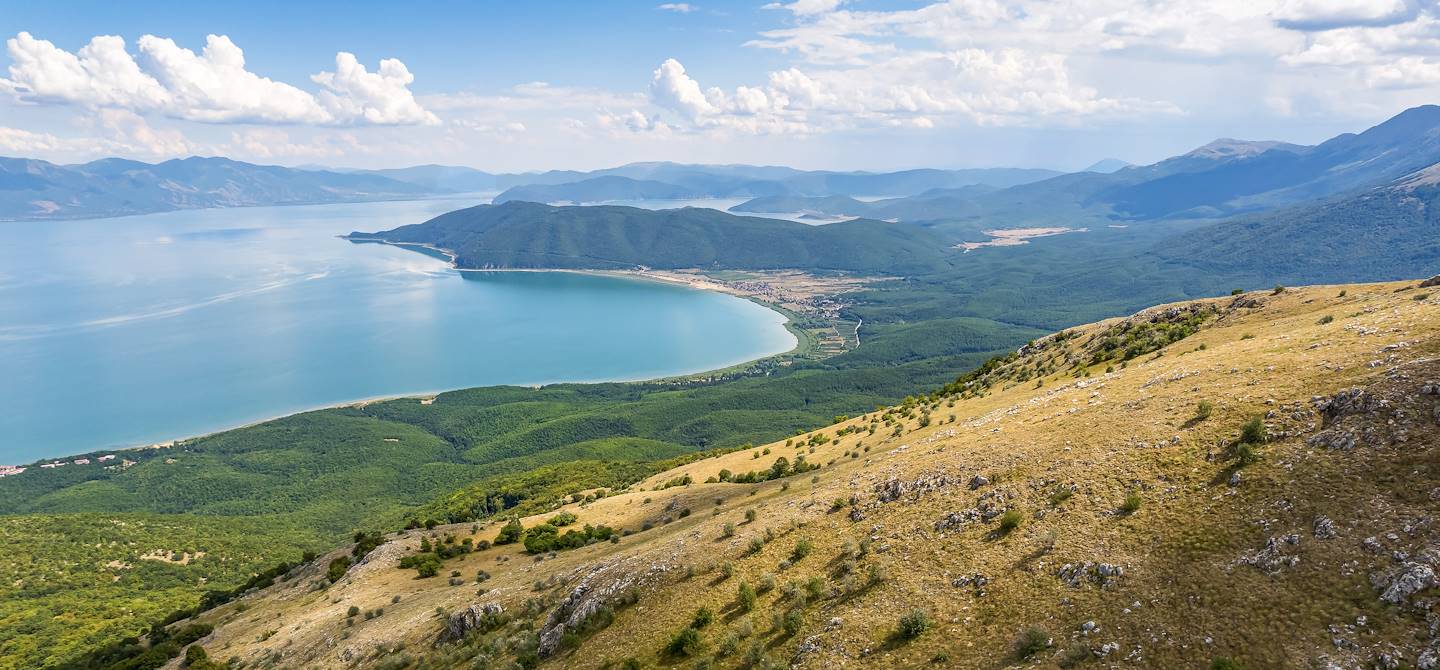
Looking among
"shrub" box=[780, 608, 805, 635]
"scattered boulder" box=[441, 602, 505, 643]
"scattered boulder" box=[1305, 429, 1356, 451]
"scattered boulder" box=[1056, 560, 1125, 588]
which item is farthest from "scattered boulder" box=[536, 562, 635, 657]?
"scattered boulder" box=[1305, 429, 1356, 451]

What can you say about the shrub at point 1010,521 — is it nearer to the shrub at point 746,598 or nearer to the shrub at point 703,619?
the shrub at point 746,598

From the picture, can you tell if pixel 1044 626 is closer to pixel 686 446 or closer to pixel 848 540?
pixel 848 540

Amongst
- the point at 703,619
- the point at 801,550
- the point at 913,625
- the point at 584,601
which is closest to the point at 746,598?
the point at 703,619

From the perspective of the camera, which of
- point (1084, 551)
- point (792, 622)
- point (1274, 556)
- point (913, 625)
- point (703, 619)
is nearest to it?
point (1274, 556)

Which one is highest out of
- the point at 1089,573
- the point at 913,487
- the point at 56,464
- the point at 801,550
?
the point at 1089,573

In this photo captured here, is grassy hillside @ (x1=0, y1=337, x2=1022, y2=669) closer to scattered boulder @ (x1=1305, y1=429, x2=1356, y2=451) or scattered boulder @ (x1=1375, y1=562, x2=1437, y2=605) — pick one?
scattered boulder @ (x1=1305, y1=429, x2=1356, y2=451)

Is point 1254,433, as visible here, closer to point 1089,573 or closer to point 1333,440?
point 1333,440

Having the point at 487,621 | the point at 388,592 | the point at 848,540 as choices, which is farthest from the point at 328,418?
the point at 848,540
